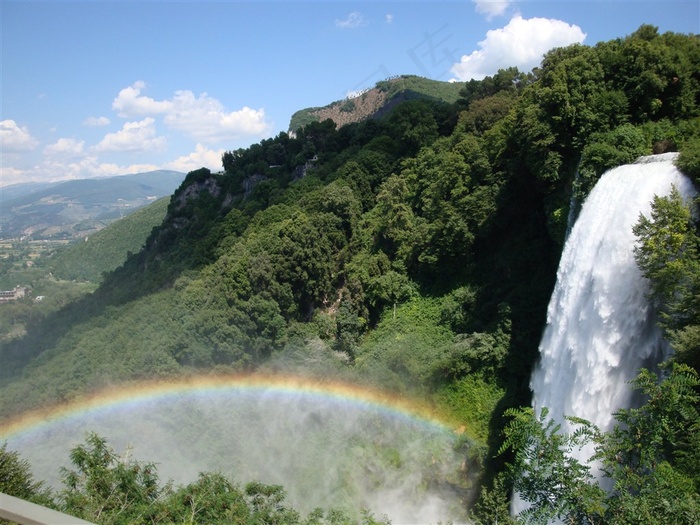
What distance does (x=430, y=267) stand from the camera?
89.4 feet

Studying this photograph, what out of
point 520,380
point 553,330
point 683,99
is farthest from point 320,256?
point 683,99

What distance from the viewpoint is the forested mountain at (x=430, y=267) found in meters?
16.3

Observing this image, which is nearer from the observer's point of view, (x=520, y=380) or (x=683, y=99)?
(x=683, y=99)

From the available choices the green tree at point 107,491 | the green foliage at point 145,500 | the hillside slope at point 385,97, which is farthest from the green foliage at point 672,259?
the hillside slope at point 385,97

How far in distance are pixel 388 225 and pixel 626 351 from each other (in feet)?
64.2

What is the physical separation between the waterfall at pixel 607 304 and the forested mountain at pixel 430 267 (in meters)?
0.75

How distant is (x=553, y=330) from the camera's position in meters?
15.9

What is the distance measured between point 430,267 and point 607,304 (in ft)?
48.2

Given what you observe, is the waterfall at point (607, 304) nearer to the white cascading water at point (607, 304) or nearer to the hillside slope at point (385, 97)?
the white cascading water at point (607, 304)

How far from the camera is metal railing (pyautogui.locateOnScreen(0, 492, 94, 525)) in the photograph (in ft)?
7.74

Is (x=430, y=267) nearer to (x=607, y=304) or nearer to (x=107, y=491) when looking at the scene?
(x=607, y=304)

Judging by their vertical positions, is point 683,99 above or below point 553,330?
above

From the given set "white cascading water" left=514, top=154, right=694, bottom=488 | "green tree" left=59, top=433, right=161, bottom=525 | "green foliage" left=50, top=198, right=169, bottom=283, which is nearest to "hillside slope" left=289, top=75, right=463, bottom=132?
"green foliage" left=50, top=198, right=169, bottom=283

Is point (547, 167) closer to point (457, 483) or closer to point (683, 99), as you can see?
point (683, 99)
